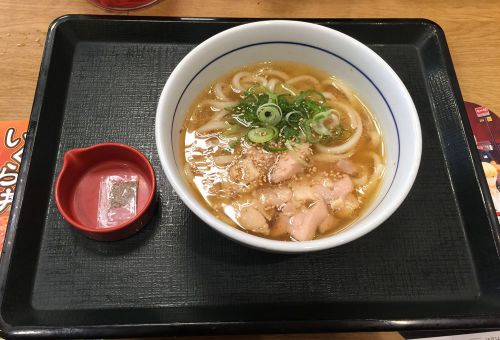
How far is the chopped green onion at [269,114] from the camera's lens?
1.58 meters

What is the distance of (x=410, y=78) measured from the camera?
1.94m

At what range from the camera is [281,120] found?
63.3 inches

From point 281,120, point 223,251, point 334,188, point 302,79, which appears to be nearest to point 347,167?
point 334,188

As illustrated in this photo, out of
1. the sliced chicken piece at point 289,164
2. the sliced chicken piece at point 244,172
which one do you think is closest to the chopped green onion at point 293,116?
the sliced chicken piece at point 289,164

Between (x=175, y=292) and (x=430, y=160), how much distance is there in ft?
4.03

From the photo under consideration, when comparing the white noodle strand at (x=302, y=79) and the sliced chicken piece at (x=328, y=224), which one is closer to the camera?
the sliced chicken piece at (x=328, y=224)

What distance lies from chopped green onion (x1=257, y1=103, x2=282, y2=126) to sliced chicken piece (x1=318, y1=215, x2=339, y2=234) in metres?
0.44

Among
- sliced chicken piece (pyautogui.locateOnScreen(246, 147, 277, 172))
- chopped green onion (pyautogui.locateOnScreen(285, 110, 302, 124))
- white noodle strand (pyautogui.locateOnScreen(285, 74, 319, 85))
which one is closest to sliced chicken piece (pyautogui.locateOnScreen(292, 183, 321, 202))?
sliced chicken piece (pyautogui.locateOnScreen(246, 147, 277, 172))

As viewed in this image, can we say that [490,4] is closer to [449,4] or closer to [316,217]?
[449,4]

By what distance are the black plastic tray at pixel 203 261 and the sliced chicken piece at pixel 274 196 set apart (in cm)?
20

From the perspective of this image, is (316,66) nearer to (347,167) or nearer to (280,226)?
(347,167)

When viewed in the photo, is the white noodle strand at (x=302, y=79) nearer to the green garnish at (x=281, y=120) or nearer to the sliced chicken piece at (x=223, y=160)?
the green garnish at (x=281, y=120)

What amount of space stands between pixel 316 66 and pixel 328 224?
0.70m

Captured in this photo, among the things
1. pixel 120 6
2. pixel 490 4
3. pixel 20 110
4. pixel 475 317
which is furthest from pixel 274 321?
pixel 490 4
